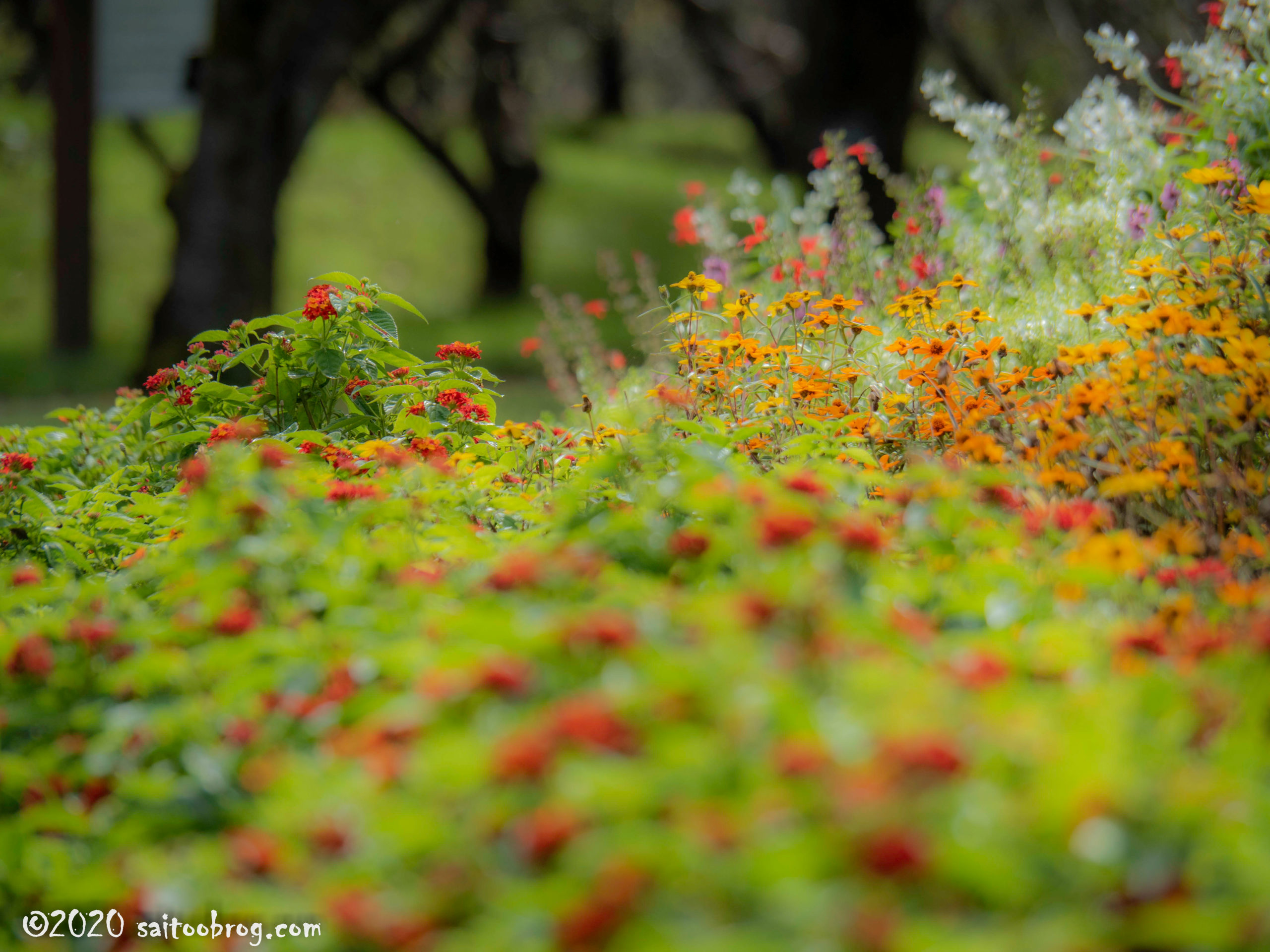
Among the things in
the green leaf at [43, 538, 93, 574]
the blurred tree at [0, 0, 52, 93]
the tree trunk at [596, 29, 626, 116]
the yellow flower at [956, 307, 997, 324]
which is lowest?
the yellow flower at [956, 307, 997, 324]

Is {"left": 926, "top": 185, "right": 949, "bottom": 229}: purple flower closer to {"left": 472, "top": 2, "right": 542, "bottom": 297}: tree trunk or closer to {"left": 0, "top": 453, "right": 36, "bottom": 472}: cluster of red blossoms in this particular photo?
{"left": 0, "top": 453, "right": 36, "bottom": 472}: cluster of red blossoms

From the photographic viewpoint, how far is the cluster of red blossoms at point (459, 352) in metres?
3.03

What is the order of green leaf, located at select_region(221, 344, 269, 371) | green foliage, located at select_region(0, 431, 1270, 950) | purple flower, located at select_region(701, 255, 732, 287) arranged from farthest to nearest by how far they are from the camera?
1. purple flower, located at select_region(701, 255, 732, 287)
2. green leaf, located at select_region(221, 344, 269, 371)
3. green foliage, located at select_region(0, 431, 1270, 950)

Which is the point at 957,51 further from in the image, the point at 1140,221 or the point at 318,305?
the point at 318,305

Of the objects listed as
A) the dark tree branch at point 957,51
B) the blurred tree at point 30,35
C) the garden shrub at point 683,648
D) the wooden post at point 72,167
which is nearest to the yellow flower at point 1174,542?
the garden shrub at point 683,648

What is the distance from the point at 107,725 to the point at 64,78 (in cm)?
991

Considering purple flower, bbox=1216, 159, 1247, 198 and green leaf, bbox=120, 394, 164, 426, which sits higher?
green leaf, bbox=120, 394, 164, 426

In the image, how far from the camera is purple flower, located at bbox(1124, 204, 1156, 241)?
3670mm

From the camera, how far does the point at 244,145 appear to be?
6.84 meters

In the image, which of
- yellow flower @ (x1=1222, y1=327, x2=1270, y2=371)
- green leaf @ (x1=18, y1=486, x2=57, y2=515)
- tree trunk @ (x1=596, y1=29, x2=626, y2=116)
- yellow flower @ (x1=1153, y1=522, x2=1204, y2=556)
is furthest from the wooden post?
tree trunk @ (x1=596, y1=29, x2=626, y2=116)

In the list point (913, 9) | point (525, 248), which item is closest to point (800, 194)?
point (913, 9)

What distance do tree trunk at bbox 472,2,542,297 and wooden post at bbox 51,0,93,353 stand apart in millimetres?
4426

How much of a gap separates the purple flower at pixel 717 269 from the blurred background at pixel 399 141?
5.15ft

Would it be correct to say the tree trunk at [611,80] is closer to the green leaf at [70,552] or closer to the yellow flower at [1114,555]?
the green leaf at [70,552]
